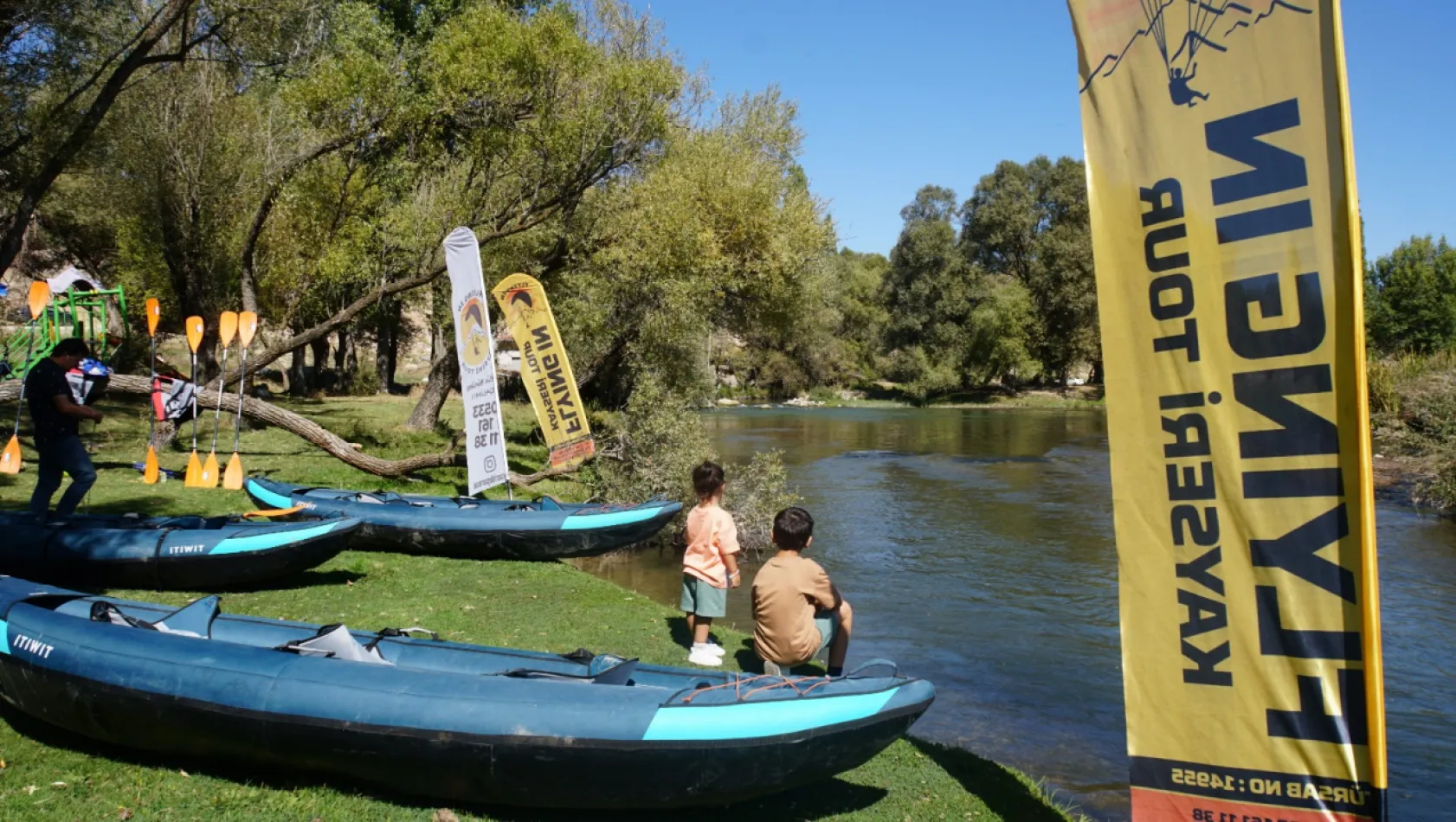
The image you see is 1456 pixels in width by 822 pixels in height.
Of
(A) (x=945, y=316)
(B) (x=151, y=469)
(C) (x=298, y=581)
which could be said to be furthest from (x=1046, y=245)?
(C) (x=298, y=581)

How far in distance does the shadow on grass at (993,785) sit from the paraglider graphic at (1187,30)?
3.82 meters

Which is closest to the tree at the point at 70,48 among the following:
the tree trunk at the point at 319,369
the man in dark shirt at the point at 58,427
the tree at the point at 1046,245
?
the man in dark shirt at the point at 58,427

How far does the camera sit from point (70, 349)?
8578 millimetres

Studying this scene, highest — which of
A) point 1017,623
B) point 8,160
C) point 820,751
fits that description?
point 8,160

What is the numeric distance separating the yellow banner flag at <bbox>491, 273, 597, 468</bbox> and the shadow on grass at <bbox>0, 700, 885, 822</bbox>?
6.70 m

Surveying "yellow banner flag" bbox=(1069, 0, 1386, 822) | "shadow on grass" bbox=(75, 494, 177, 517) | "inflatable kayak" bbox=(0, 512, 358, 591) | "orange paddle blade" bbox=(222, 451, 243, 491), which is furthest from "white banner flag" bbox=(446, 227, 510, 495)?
"yellow banner flag" bbox=(1069, 0, 1386, 822)

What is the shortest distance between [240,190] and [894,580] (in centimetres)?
1606

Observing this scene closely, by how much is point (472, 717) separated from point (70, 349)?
6.56 m

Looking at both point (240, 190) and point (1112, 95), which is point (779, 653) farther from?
point (240, 190)

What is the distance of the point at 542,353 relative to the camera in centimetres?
1200

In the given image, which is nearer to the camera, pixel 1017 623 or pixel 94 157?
pixel 1017 623

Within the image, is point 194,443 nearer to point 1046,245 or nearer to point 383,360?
point 383,360

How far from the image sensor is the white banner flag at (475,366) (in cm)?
1070

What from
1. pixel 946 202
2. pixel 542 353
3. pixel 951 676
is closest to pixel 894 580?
pixel 951 676
